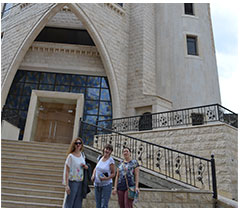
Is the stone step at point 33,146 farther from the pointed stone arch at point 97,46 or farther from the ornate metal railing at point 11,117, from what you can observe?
the pointed stone arch at point 97,46

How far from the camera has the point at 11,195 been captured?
15.8 feet

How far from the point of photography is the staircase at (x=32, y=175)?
475 centimetres

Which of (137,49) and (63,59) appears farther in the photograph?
(137,49)

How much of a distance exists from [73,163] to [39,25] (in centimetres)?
1115

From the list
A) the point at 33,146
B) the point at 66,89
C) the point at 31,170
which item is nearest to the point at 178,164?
the point at 31,170

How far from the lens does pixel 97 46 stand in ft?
40.8

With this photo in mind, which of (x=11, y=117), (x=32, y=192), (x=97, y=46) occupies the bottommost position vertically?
(x=32, y=192)

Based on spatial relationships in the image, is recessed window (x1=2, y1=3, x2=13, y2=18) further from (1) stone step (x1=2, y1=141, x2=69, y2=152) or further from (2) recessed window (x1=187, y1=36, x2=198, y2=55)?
(2) recessed window (x1=187, y1=36, x2=198, y2=55)

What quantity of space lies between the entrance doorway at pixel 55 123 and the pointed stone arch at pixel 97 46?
3166mm

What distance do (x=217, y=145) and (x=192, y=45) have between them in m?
8.95

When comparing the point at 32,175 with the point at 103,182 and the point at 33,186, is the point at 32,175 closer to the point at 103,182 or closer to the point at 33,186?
the point at 33,186

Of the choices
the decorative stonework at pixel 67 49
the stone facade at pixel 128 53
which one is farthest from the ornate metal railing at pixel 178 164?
the decorative stonework at pixel 67 49

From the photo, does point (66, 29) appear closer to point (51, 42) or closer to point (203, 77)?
point (51, 42)

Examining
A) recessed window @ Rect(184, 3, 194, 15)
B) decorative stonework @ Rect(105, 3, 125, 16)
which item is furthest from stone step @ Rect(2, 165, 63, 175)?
recessed window @ Rect(184, 3, 194, 15)
